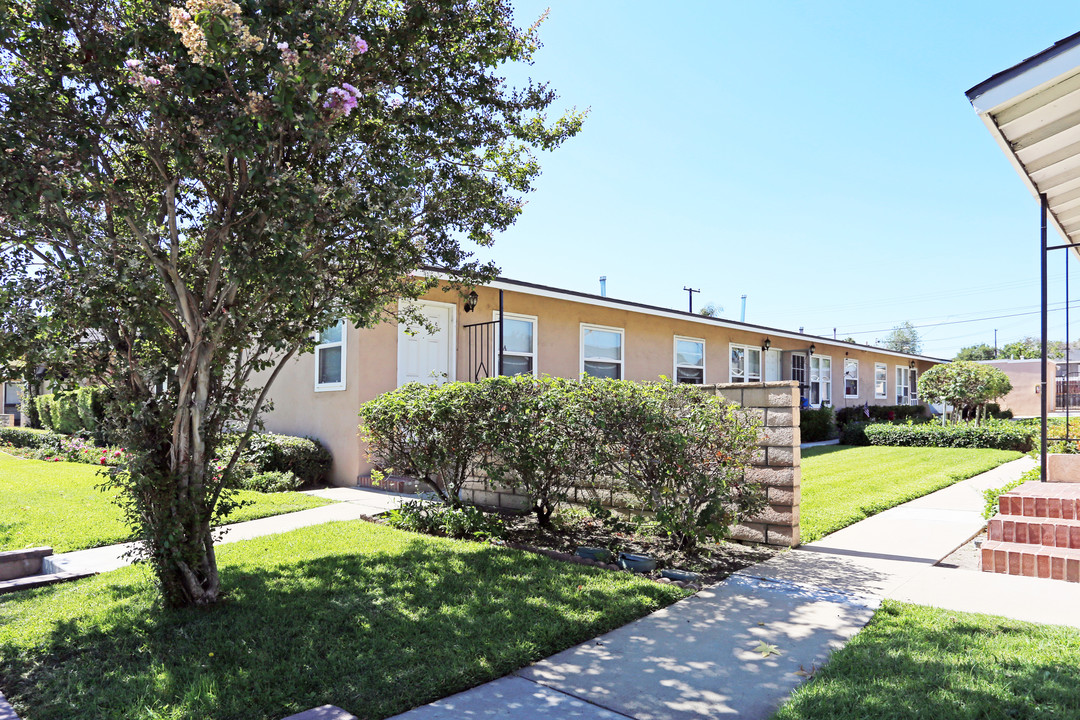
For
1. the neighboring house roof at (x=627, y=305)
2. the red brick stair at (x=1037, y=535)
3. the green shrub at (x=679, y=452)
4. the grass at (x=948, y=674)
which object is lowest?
the grass at (x=948, y=674)

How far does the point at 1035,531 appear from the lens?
5023mm

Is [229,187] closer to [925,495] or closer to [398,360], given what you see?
[398,360]

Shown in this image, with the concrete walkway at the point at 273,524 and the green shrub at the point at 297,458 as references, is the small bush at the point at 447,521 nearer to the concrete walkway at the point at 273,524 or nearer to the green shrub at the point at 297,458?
the concrete walkway at the point at 273,524

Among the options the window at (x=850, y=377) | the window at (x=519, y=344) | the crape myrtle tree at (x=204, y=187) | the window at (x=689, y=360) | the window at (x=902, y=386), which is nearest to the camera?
the crape myrtle tree at (x=204, y=187)

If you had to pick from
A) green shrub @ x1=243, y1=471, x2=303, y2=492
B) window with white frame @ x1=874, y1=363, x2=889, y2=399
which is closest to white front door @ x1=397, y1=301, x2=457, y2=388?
green shrub @ x1=243, y1=471, x2=303, y2=492

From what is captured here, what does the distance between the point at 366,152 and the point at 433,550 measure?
10.8 feet

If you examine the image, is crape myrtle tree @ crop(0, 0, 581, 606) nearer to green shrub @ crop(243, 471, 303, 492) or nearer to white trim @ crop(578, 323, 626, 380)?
green shrub @ crop(243, 471, 303, 492)

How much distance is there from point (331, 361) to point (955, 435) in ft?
46.6

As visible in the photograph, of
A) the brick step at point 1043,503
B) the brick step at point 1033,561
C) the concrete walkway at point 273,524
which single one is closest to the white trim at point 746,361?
the concrete walkway at point 273,524

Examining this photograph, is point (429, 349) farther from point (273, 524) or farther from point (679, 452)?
point (679, 452)

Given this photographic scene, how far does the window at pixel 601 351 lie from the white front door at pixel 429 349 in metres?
3.09

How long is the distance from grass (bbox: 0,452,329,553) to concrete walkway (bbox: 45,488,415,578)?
0.21 m

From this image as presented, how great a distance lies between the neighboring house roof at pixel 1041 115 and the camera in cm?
454

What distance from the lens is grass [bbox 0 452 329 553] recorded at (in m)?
5.93
